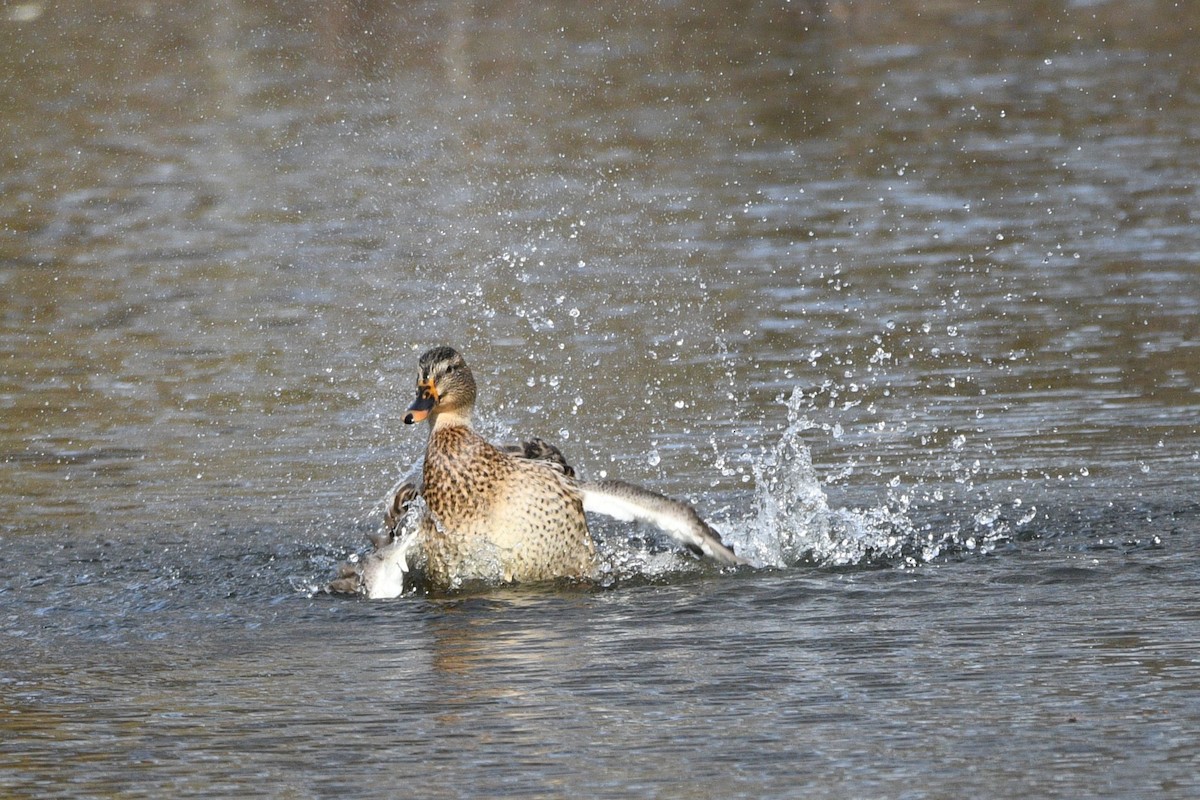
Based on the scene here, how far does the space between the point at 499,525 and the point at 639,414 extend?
3168 mm

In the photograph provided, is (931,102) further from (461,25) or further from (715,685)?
(715,685)

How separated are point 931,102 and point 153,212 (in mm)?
8637

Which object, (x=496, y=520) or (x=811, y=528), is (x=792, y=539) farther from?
(x=496, y=520)

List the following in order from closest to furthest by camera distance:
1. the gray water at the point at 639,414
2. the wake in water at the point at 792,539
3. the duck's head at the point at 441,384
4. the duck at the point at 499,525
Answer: the gray water at the point at 639,414, the duck at the point at 499,525, the wake in water at the point at 792,539, the duck's head at the point at 441,384

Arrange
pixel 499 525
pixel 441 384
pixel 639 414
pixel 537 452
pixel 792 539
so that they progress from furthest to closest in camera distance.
→ pixel 639 414, pixel 537 452, pixel 792 539, pixel 441 384, pixel 499 525

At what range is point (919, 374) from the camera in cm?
1195

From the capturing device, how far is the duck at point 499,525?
8.27 m

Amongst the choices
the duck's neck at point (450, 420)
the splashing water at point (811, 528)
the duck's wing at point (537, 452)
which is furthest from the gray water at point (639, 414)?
the duck's neck at point (450, 420)

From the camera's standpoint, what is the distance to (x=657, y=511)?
8.28 metres

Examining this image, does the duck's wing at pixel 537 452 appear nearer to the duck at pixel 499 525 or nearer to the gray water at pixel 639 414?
the duck at pixel 499 525

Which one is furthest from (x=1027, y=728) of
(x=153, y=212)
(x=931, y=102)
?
(x=931, y=102)

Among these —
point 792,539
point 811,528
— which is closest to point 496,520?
point 792,539

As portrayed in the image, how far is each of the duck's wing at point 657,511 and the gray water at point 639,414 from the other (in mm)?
128

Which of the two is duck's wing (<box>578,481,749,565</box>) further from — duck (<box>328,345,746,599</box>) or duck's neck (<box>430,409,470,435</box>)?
duck's neck (<box>430,409,470,435</box>)
